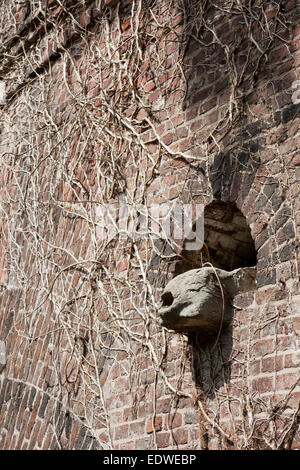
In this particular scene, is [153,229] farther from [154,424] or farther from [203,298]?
[154,424]

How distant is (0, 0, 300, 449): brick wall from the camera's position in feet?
11.6

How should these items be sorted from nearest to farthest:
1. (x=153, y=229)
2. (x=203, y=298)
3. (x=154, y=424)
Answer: (x=203, y=298) < (x=154, y=424) < (x=153, y=229)

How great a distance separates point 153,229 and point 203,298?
79 cm

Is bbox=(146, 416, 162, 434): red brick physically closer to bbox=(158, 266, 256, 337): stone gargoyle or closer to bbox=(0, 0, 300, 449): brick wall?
bbox=(0, 0, 300, 449): brick wall

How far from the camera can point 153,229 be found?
436 cm

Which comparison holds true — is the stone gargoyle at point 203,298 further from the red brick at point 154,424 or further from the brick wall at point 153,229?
the red brick at point 154,424

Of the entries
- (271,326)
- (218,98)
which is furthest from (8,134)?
(271,326)

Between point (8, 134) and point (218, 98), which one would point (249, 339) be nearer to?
point (218, 98)

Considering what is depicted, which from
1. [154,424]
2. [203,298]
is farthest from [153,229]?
[154,424]

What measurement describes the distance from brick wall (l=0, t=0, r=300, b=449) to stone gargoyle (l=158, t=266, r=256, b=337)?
7 centimetres

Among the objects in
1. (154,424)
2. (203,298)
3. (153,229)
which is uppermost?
(153,229)

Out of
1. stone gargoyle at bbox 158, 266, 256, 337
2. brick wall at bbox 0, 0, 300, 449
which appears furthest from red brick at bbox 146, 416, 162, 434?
stone gargoyle at bbox 158, 266, 256, 337

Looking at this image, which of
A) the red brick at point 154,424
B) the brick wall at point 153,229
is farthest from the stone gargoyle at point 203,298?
the red brick at point 154,424

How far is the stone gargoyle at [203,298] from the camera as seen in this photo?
12.1 ft
